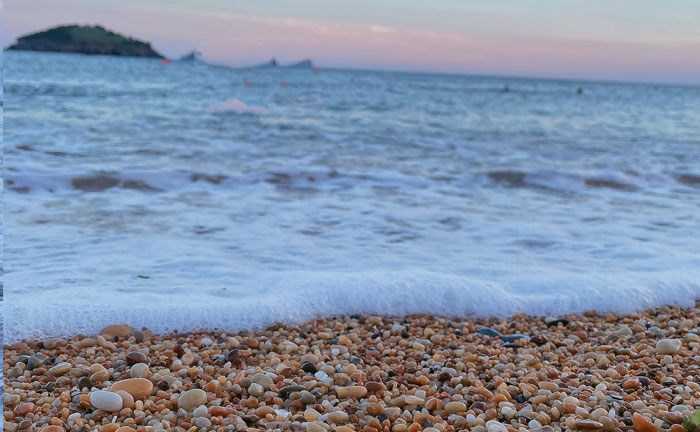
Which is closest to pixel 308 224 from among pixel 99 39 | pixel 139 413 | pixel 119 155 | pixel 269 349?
pixel 269 349

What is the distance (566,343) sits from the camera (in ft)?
8.40

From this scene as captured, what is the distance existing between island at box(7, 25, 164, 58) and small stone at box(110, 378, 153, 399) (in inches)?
2019

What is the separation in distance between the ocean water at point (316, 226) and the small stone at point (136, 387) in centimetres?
70

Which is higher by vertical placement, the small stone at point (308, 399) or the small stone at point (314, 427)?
the small stone at point (314, 427)

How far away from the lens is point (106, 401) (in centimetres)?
180

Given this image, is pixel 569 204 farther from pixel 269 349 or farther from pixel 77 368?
pixel 77 368

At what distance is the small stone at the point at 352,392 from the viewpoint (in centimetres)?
197

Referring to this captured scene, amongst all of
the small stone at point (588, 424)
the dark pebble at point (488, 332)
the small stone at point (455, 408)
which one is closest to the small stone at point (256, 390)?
the small stone at point (455, 408)

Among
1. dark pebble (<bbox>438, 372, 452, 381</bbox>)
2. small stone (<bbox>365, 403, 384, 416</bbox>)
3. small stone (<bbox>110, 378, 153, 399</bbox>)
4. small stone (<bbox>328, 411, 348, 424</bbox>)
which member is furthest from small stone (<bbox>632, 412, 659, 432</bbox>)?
small stone (<bbox>110, 378, 153, 399</bbox>)

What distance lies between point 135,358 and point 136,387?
0.29m

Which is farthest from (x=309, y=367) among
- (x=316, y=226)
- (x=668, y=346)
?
(x=316, y=226)

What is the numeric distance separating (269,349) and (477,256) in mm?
1814

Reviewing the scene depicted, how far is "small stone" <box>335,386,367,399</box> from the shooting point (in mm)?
1972

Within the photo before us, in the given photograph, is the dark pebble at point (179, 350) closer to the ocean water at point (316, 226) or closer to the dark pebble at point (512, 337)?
the ocean water at point (316, 226)
